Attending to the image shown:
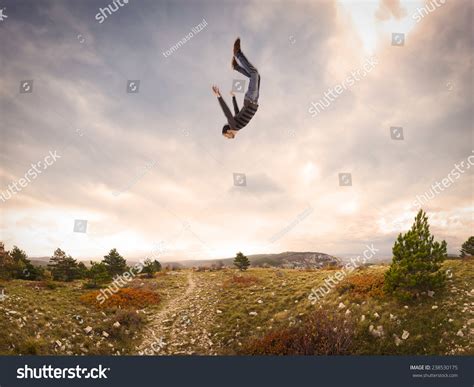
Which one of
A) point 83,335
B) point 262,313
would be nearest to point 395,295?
point 262,313

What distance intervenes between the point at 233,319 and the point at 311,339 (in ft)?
13.1

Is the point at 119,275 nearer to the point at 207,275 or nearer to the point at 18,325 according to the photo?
the point at 207,275

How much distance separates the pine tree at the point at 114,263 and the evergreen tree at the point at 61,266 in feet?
6.62

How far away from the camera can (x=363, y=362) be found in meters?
9.95

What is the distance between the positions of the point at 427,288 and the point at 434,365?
9.50 ft

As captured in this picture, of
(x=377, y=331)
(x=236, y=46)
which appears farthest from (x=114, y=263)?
(x=236, y=46)

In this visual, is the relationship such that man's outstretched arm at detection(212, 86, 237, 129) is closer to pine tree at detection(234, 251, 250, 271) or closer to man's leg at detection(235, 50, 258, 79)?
man's leg at detection(235, 50, 258, 79)

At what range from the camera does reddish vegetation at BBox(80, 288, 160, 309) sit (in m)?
14.6

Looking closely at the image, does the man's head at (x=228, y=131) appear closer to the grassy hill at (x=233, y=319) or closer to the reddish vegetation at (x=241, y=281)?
the grassy hill at (x=233, y=319)

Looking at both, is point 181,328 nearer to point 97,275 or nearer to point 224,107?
point 97,275

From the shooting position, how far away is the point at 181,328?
13164 mm

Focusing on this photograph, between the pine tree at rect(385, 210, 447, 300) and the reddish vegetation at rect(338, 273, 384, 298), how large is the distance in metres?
0.68

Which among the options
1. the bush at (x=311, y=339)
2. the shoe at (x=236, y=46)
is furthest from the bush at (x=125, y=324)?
the shoe at (x=236, y=46)

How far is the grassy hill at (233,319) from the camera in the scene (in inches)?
410
